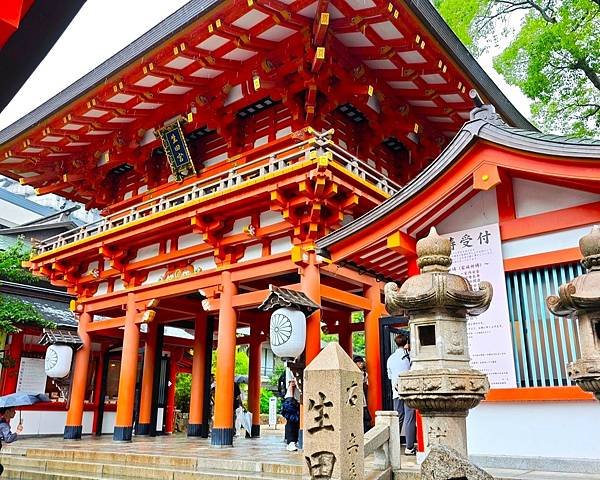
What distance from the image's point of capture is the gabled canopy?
6.00 meters

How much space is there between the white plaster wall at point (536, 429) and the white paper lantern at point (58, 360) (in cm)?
Result: 1127

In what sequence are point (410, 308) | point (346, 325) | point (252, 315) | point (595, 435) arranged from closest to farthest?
point (410, 308)
point (595, 435)
point (346, 325)
point (252, 315)

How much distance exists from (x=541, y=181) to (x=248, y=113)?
25.2 ft

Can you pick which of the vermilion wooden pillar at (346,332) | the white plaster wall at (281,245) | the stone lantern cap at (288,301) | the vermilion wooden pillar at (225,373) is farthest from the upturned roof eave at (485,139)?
the vermilion wooden pillar at (346,332)

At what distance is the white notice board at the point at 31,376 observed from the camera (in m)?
16.0

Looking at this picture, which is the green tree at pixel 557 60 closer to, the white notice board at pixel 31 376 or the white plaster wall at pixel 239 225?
the white plaster wall at pixel 239 225

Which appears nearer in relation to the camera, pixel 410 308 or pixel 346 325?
pixel 410 308

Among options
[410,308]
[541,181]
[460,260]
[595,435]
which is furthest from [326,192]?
[595,435]

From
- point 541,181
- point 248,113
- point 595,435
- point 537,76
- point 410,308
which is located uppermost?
point 537,76

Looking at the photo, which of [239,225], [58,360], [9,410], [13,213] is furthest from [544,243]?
[13,213]

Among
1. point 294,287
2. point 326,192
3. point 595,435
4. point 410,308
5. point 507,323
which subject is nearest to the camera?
point 410,308

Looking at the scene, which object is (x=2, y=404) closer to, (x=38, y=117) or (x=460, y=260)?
(x=460, y=260)

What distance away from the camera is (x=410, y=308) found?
5.08 metres

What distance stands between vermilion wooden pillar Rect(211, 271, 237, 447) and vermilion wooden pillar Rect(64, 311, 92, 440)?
550cm
